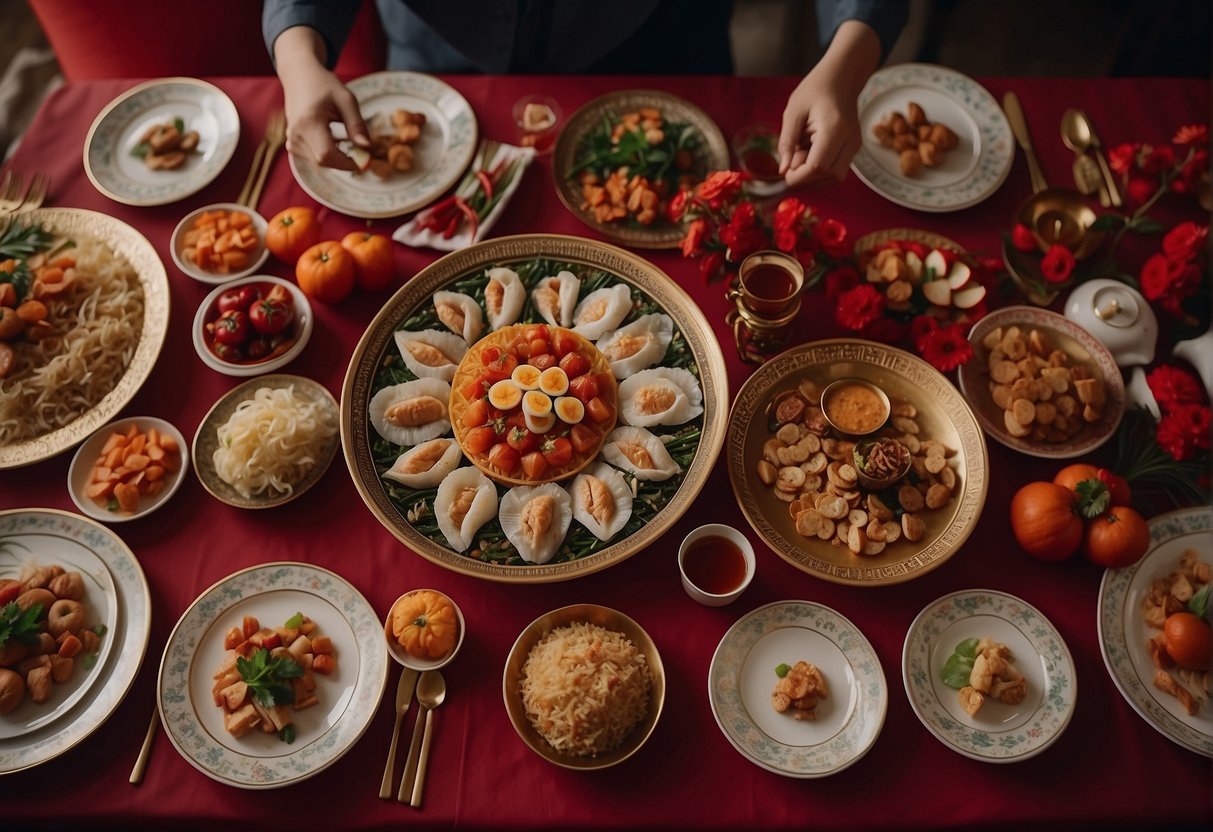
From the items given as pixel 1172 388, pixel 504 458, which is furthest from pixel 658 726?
pixel 1172 388

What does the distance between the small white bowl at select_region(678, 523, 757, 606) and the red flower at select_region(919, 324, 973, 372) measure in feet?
2.80

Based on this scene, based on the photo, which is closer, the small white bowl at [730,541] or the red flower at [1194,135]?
the small white bowl at [730,541]

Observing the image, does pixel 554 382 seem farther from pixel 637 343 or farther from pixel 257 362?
pixel 257 362

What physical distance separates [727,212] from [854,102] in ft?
2.38

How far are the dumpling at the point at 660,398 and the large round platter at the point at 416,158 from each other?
114 centimetres

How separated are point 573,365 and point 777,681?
1.14m

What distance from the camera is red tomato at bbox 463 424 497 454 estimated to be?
2344 mm

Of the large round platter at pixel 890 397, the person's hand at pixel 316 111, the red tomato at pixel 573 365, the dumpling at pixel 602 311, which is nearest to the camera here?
the large round platter at pixel 890 397

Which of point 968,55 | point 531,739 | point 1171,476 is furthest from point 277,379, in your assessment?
point 968,55

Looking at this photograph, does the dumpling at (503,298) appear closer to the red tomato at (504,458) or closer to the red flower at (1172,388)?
the red tomato at (504,458)

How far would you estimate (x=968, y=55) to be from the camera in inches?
213

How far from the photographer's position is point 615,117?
119 inches

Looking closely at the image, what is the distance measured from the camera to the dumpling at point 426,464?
2316 millimetres

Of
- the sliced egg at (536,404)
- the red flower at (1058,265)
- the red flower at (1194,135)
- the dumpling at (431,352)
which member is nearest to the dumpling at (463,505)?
the sliced egg at (536,404)
